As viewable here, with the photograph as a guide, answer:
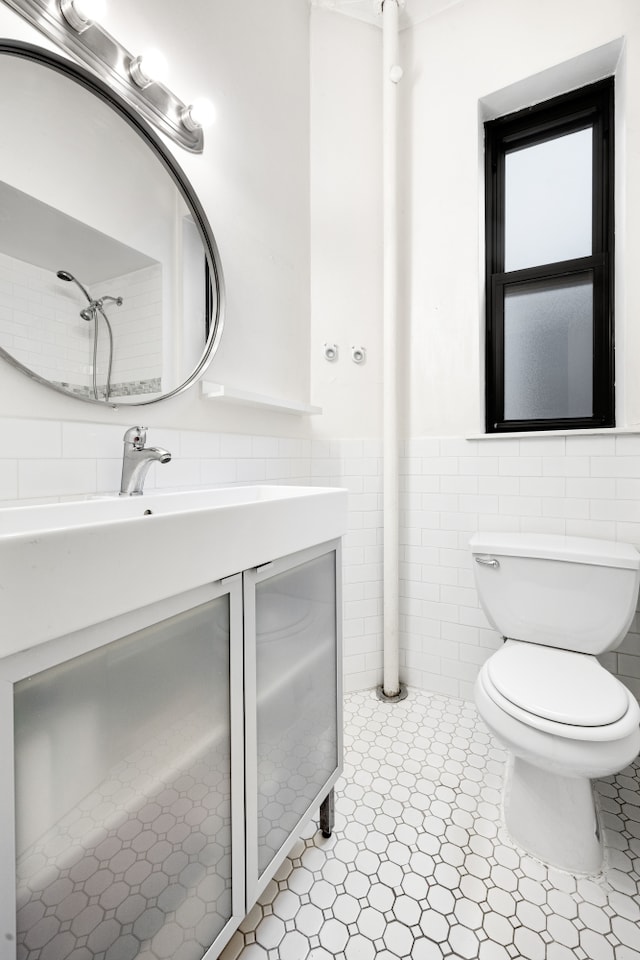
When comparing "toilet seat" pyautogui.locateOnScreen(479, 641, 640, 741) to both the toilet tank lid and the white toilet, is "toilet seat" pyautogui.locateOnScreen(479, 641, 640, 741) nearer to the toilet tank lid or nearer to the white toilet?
the white toilet

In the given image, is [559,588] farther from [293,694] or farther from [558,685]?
[293,694]

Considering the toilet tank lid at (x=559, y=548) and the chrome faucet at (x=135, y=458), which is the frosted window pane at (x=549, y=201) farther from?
the chrome faucet at (x=135, y=458)

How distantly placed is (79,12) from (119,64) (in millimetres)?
117

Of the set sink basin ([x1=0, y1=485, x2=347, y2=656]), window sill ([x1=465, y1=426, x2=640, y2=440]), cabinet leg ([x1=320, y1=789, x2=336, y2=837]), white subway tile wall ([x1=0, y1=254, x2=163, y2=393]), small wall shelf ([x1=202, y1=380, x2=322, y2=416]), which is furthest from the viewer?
window sill ([x1=465, y1=426, x2=640, y2=440])

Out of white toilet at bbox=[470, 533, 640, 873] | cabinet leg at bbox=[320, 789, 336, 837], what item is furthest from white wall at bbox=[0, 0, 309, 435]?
cabinet leg at bbox=[320, 789, 336, 837]

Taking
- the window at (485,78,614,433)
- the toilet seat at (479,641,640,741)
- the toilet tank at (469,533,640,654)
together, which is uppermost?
the window at (485,78,614,433)

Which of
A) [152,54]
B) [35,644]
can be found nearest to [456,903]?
[35,644]

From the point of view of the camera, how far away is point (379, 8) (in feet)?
5.87

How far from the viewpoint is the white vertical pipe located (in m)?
1.79

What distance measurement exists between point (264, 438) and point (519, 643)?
1131 mm

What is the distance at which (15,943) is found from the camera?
1.61 ft

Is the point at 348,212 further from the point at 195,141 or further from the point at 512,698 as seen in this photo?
the point at 512,698

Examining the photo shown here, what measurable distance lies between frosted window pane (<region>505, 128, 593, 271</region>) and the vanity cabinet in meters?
1.71

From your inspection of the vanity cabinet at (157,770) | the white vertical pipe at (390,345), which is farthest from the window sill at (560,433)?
the vanity cabinet at (157,770)
